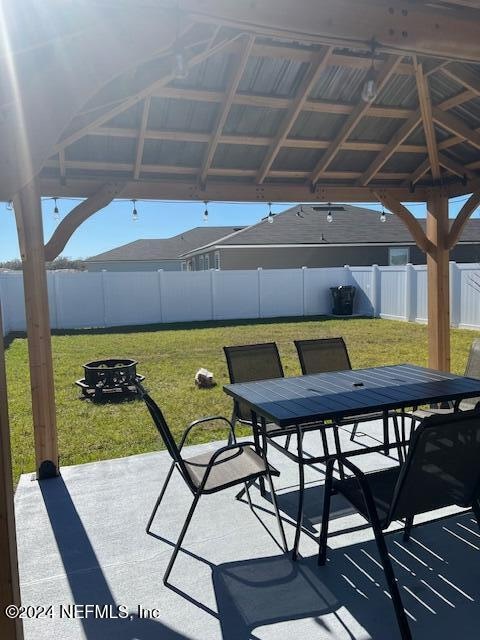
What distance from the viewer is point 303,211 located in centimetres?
1922

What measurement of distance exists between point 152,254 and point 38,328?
73.1 feet

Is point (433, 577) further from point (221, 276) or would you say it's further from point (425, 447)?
point (221, 276)

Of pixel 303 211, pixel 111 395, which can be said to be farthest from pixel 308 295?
pixel 111 395

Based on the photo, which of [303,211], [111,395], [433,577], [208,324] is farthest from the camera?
[303,211]

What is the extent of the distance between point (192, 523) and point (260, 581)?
0.67m

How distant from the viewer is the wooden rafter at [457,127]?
410cm

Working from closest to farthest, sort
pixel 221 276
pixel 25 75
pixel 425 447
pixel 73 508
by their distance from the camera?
pixel 25 75, pixel 425 447, pixel 73 508, pixel 221 276

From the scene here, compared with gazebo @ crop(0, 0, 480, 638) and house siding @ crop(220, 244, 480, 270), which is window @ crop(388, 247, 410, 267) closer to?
house siding @ crop(220, 244, 480, 270)

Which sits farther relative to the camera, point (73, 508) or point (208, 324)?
point (208, 324)

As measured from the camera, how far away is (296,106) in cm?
373

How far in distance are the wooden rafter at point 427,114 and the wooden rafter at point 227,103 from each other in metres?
1.31

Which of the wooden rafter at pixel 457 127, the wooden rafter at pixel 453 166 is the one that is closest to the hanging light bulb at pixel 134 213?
the wooden rafter at pixel 457 127

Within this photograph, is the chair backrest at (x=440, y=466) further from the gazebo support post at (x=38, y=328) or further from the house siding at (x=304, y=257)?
the house siding at (x=304, y=257)

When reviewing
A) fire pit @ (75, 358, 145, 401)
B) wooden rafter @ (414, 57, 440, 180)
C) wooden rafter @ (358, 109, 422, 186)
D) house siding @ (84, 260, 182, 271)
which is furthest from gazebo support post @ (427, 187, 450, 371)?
house siding @ (84, 260, 182, 271)
